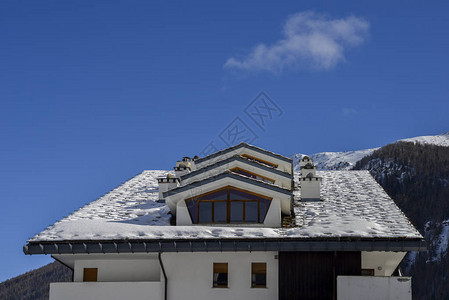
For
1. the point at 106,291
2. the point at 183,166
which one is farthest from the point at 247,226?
the point at 183,166

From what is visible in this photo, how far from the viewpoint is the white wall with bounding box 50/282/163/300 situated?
22047mm

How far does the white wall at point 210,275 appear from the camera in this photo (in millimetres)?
21938

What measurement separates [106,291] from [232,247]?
4576 mm

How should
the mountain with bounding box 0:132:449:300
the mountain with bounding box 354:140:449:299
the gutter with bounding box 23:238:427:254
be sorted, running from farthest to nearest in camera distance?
1. the mountain with bounding box 354:140:449:299
2. the mountain with bounding box 0:132:449:300
3. the gutter with bounding box 23:238:427:254

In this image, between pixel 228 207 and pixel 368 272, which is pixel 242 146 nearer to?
pixel 228 207

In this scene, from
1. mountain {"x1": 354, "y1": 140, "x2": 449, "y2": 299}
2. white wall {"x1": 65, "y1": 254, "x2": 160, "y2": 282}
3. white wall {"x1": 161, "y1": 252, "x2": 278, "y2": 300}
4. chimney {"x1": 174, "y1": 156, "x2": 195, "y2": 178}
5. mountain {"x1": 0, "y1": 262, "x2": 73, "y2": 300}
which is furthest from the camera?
mountain {"x1": 354, "y1": 140, "x2": 449, "y2": 299}

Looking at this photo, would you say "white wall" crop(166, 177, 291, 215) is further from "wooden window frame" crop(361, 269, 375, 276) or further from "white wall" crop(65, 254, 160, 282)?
"wooden window frame" crop(361, 269, 375, 276)

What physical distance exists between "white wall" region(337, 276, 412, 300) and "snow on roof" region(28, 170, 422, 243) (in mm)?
1341

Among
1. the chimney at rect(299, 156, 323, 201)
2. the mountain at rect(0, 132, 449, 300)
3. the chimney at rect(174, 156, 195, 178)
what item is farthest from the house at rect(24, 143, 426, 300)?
the mountain at rect(0, 132, 449, 300)

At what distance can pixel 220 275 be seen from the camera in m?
22.2

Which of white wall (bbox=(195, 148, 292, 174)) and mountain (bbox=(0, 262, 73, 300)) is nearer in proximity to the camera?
white wall (bbox=(195, 148, 292, 174))

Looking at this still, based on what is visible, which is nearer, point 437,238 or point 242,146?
point 242,146

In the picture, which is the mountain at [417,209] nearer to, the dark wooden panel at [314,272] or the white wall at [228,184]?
the white wall at [228,184]

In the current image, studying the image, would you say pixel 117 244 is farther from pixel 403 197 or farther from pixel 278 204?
pixel 403 197
